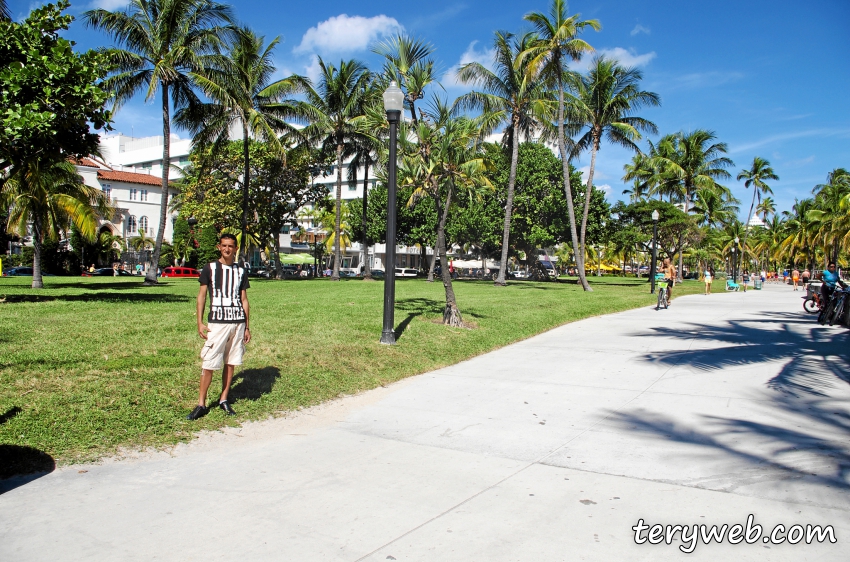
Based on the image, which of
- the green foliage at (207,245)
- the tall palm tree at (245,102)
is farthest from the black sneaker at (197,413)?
the green foliage at (207,245)

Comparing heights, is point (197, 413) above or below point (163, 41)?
below

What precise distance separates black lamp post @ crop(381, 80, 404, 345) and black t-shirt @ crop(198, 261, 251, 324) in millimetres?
3902

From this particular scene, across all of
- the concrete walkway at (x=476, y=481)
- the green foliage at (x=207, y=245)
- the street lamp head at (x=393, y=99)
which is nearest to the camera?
the concrete walkway at (x=476, y=481)

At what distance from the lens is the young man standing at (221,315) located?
584cm

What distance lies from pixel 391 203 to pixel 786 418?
638cm

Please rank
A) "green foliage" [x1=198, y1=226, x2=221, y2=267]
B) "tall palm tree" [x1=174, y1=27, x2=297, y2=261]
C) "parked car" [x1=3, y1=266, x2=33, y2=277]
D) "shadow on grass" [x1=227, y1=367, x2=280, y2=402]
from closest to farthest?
"shadow on grass" [x1=227, y1=367, x2=280, y2=402] < "tall palm tree" [x1=174, y1=27, x2=297, y2=261] < "parked car" [x1=3, y1=266, x2=33, y2=277] < "green foliage" [x1=198, y1=226, x2=221, y2=267]

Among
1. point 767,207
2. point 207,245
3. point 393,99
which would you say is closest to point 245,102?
point 393,99


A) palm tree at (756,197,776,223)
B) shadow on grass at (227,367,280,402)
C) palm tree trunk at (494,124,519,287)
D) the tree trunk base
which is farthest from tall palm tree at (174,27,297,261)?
palm tree at (756,197,776,223)

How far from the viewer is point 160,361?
24.7 ft

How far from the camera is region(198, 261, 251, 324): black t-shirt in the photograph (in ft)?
19.1

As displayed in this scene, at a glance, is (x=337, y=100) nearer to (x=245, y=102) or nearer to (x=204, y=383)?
(x=245, y=102)

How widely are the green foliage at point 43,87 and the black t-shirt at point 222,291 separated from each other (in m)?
6.45

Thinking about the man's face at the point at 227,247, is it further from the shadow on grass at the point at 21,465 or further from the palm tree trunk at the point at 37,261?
the palm tree trunk at the point at 37,261

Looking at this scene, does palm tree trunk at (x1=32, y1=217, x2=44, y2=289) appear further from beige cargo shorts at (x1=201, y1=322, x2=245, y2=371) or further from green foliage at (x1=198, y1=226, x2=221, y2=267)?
green foliage at (x1=198, y1=226, x2=221, y2=267)
